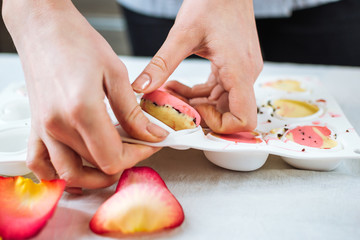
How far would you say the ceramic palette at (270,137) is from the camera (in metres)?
0.66

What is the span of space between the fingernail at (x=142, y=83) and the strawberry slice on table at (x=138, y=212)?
164mm

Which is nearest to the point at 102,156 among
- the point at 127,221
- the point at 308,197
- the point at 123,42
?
the point at 127,221

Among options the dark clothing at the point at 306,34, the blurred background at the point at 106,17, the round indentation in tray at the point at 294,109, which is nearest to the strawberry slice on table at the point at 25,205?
the round indentation in tray at the point at 294,109

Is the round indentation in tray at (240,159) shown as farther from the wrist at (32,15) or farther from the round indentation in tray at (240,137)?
the wrist at (32,15)

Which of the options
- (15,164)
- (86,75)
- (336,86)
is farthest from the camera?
(336,86)

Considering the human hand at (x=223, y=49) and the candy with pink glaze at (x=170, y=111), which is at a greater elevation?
the human hand at (x=223, y=49)

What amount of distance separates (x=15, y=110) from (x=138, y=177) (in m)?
0.41

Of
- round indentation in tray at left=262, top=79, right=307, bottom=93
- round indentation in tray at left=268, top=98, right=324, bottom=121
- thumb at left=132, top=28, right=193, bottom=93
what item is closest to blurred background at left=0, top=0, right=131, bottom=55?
round indentation in tray at left=262, top=79, right=307, bottom=93

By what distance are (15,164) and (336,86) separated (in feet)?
2.91

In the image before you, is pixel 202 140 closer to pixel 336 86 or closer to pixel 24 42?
pixel 24 42

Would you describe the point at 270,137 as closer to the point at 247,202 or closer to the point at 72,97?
the point at 247,202

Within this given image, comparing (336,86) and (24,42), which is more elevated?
(24,42)

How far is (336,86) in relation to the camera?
1.12 metres

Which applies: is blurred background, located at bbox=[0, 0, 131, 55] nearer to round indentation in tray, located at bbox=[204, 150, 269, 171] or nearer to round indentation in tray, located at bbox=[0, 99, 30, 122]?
round indentation in tray, located at bbox=[0, 99, 30, 122]
